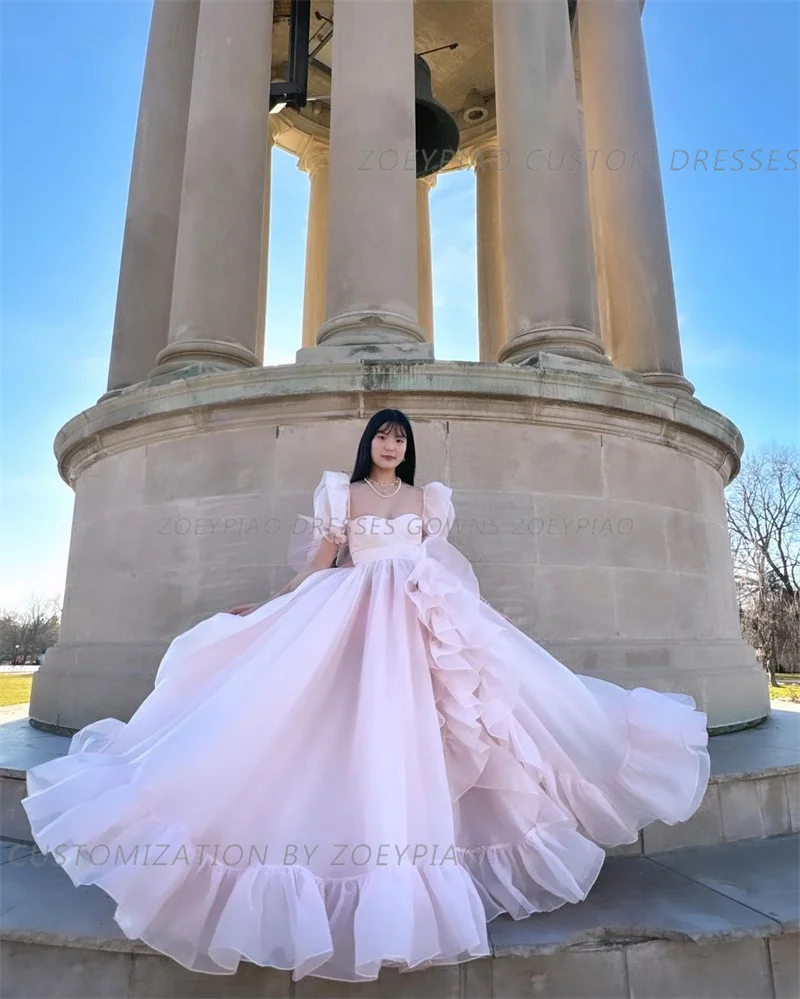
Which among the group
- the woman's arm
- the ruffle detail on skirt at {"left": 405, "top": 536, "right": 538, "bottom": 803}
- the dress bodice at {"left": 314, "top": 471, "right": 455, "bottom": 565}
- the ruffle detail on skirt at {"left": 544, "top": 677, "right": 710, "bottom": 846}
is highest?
the dress bodice at {"left": 314, "top": 471, "right": 455, "bottom": 565}

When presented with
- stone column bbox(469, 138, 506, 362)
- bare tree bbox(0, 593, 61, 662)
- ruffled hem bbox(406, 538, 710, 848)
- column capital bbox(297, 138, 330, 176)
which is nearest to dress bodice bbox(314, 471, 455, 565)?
ruffled hem bbox(406, 538, 710, 848)

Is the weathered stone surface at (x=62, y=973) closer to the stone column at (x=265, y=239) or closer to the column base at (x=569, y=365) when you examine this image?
the column base at (x=569, y=365)

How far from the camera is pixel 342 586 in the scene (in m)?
4.61

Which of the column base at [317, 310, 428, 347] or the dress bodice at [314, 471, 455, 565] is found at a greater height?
the column base at [317, 310, 428, 347]

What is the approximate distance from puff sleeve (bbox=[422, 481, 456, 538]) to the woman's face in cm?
35

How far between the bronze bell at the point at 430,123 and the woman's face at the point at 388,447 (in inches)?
369

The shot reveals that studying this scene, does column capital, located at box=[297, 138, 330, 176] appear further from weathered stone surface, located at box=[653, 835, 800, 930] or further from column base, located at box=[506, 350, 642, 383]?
weathered stone surface, located at box=[653, 835, 800, 930]

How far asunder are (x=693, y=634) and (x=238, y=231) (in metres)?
7.75

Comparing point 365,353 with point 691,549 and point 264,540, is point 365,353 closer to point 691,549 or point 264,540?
point 264,540

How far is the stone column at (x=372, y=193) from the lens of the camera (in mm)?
8133

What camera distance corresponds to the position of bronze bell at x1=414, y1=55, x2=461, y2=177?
12.4m

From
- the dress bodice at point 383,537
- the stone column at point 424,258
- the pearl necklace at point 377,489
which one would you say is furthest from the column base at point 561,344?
the stone column at point 424,258

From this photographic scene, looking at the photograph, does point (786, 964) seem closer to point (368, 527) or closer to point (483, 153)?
point (368, 527)

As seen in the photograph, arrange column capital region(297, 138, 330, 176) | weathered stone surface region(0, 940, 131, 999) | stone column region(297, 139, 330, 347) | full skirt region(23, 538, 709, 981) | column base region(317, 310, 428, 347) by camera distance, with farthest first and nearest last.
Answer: column capital region(297, 138, 330, 176) → stone column region(297, 139, 330, 347) → column base region(317, 310, 428, 347) → weathered stone surface region(0, 940, 131, 999) → full skirt region(23, 538, 709, 981)
